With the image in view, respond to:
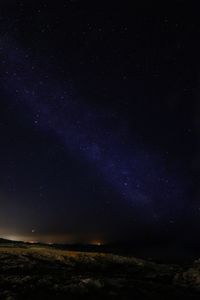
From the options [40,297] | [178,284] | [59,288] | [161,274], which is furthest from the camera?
[161,274]

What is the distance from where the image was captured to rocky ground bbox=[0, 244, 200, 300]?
25656mm

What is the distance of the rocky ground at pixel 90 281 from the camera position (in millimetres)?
25656

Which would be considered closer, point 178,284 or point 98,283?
point 98,283

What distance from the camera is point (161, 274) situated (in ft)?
115

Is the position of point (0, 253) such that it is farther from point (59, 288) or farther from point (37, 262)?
point (59, 288)

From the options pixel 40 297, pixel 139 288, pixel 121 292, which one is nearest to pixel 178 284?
pixel 139 288

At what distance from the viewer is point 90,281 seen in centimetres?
2798

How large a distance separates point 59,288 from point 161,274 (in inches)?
484

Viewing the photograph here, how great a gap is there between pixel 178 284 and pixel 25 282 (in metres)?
12.5

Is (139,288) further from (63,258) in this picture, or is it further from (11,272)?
(63,258)

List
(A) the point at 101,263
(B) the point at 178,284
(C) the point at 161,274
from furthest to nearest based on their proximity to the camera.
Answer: (A) the point at 101,263, (C) the point at 161,274, (B) the point at 178,284

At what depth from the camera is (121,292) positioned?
26.3 metres

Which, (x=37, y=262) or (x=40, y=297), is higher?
(x=37, y=262)

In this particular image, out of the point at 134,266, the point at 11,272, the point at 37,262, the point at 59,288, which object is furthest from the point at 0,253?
the point at 59,288
